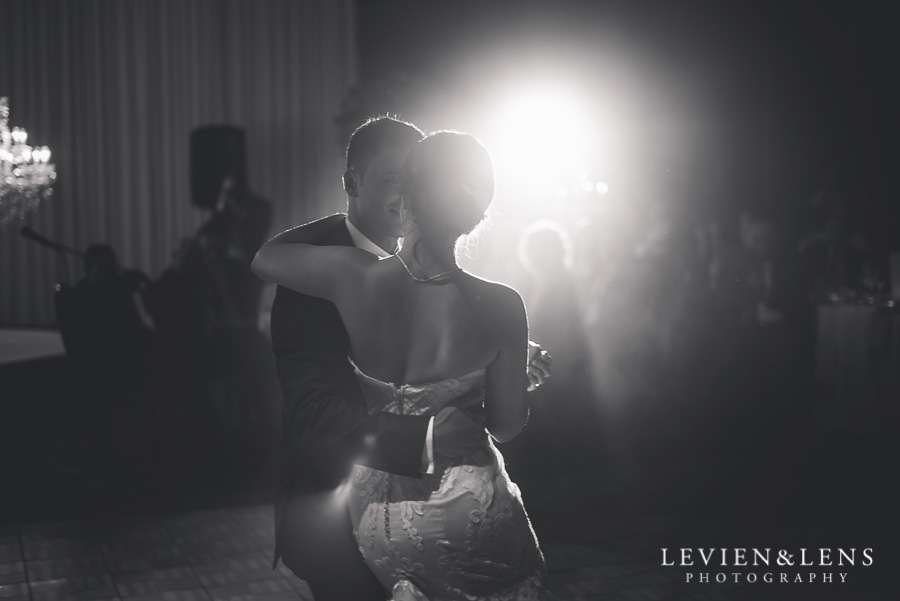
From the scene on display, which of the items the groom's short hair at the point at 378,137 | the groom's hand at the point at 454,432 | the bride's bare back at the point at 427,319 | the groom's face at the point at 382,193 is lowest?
the groom's hand at the point at 454,432

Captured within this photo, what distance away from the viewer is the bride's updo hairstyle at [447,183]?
1.40 meters

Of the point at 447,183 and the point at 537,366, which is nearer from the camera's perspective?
the point at 447,183

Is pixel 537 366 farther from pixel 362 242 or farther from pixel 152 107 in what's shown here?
pixel 152 107

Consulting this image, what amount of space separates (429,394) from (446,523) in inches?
8.1

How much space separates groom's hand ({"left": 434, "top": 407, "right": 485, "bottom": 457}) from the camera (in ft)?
4.84

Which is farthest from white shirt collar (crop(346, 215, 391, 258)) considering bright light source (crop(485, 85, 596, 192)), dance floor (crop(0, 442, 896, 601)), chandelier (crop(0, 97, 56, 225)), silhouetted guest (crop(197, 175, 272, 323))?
chandelier (crop(0, 97, 56, 225))

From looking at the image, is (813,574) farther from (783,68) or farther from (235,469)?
(783,68)

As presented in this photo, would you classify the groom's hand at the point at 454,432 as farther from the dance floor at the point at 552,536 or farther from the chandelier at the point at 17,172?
the chandelier at the point at 17,172

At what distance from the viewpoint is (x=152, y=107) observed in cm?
1173

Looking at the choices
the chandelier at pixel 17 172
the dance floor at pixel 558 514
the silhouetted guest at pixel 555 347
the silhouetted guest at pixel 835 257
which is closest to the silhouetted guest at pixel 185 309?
the dance floor at pixel 558 514

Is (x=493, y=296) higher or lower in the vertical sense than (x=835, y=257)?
higher

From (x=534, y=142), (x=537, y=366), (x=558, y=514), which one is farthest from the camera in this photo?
(x=534, y=142)

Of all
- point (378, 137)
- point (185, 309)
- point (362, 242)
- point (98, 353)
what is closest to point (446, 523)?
point (362, 242)

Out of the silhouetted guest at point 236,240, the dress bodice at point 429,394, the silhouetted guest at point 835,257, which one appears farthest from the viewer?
the silhouetted guest at point 236,240
